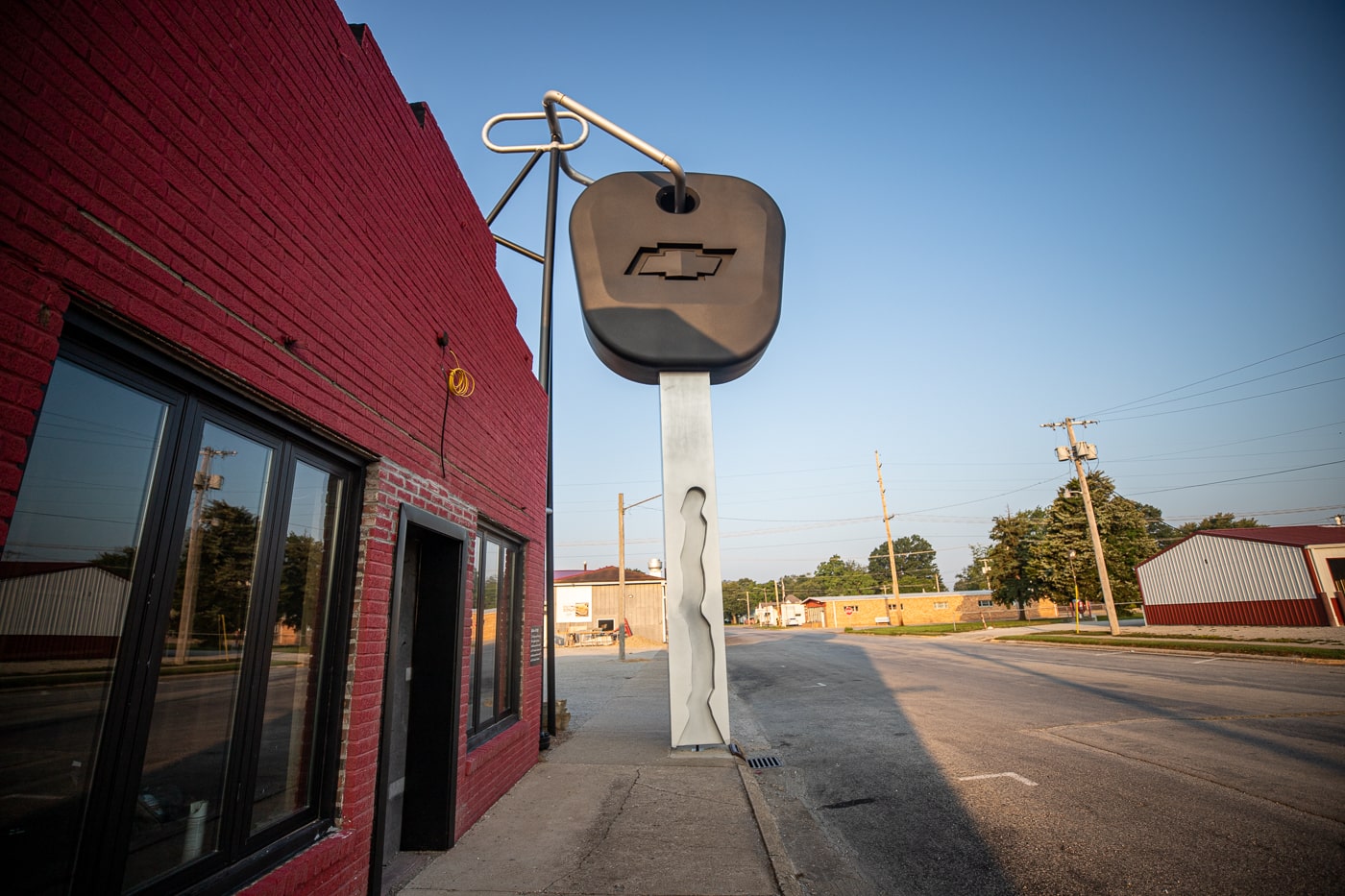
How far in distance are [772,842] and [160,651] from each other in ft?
12.6

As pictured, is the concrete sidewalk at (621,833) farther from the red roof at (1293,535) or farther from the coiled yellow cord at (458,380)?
the red roof at (1293,535)

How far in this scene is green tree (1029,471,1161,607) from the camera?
38812 millimetres

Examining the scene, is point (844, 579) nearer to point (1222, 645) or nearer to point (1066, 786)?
point (1222, 645)

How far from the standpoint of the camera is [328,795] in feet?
10.7

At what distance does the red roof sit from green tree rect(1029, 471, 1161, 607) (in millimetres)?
9479

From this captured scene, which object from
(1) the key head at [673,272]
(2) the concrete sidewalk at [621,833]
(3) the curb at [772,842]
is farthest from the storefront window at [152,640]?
(1) the key head at [673,272]

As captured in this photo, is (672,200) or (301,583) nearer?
(301,583)

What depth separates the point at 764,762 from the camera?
707 cm

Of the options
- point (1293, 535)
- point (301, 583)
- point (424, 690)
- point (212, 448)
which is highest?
point (1293, 535)

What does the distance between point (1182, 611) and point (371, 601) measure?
3840cm

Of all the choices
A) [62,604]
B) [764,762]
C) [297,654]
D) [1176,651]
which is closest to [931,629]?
[1176,651]

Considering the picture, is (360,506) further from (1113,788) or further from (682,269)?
(1113,788)

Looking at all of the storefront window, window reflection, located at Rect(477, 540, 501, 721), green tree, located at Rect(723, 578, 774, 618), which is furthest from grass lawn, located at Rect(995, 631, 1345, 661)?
green tree, located at Rect(723, 578, 774, 618)

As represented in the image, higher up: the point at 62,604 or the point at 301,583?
the point at 301,583
